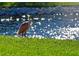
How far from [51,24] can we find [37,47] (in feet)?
0.87

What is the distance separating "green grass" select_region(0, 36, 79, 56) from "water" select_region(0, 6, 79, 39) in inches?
2.0

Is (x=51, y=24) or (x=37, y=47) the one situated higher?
(x=51, y=24)

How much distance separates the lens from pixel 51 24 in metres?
2.74

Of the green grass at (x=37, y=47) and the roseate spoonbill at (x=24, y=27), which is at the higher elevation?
the roseate spoonbill at (x=24, y=27)

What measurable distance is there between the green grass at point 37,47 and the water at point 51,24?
50 mm

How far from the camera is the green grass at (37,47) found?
8.93 feet

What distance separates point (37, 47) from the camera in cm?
273

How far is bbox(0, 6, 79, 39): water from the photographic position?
2738 millimetres

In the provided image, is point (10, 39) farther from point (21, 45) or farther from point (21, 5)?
point (21, 5)

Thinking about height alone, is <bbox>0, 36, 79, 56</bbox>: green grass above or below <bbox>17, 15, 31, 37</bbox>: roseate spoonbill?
below

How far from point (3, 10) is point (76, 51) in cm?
83

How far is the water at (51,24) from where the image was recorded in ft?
8.98

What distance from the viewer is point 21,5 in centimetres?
276

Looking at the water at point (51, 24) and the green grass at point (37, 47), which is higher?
the water at point (51, 24)
